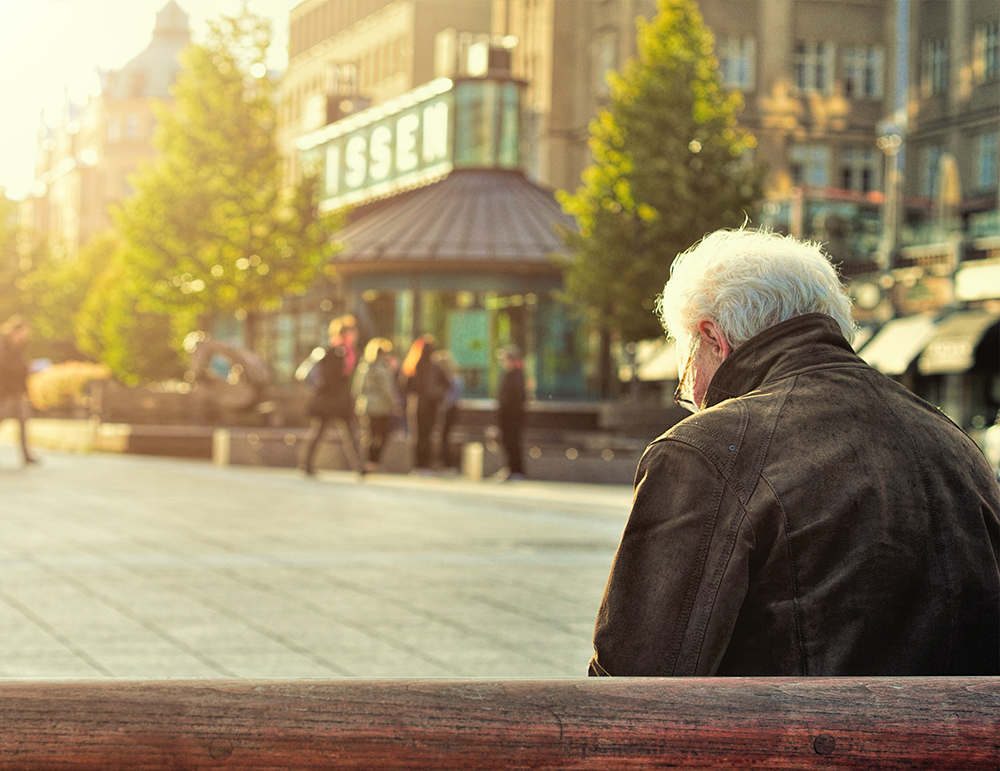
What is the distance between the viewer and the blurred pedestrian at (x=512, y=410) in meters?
18.0

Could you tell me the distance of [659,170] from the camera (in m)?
22.3

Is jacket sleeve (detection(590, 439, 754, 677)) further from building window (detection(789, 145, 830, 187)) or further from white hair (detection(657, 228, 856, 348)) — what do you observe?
building window (detection(789, 145, 830, 187))

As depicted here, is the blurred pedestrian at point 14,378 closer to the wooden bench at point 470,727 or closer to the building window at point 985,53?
the wooden bench at point 470,727

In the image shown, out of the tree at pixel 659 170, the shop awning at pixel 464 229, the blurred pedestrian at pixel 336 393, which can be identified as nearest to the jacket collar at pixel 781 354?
the blurred pedestrian at pixel 336 393

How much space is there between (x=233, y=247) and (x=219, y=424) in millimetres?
4790

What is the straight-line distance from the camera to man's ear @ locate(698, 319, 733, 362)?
2490 millimetres

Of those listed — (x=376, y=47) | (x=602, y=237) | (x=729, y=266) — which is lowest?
(x=729, y=266)

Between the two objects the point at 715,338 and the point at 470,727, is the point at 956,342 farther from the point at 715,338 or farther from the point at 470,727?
the point at 470,727

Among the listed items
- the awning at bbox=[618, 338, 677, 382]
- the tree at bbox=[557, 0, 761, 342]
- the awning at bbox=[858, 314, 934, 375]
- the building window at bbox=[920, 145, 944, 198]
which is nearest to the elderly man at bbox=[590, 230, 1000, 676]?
the tree at bbox=[557, 0, 761, 342]

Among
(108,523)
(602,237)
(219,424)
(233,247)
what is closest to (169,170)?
(233,247)

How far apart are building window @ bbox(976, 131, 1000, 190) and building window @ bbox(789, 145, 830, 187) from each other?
18.7ft

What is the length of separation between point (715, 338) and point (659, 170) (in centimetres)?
2016

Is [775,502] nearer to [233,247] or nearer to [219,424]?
[219,424]

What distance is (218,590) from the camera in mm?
8109
